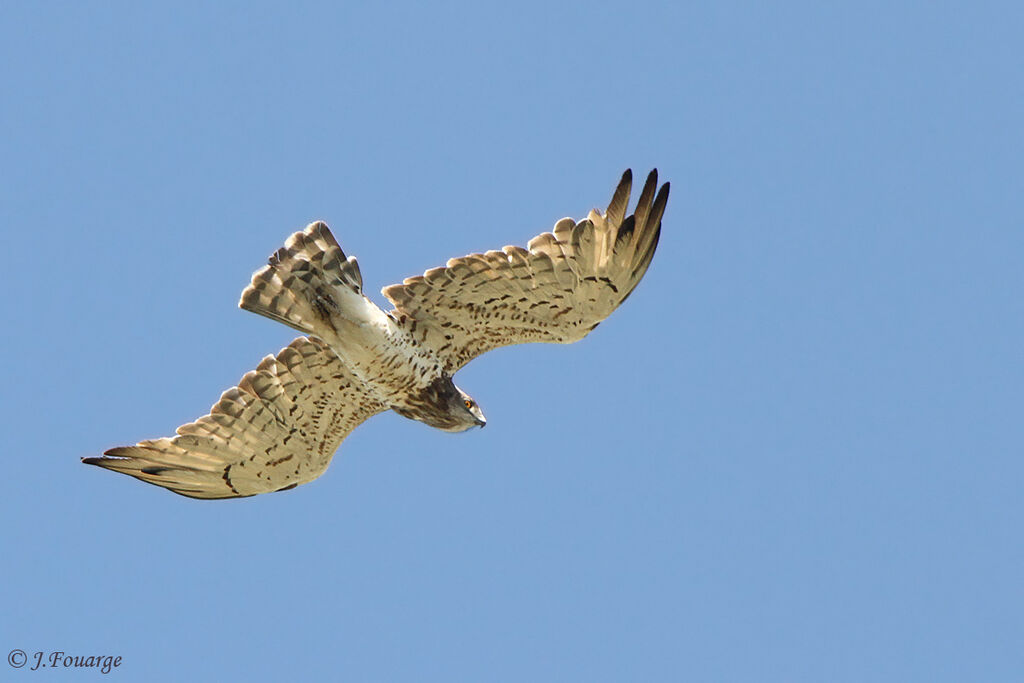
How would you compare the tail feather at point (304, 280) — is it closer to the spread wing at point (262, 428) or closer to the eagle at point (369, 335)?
the eagle at point (369, 335)

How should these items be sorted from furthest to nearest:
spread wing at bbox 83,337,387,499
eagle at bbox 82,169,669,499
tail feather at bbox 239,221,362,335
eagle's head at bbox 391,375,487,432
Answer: spread wing at bbox 83,337,387,499
eagle's head at bbox 391,375,487,432
eagle at bbox 82,169,669,499
tail feather at bbox 239,221,362,335

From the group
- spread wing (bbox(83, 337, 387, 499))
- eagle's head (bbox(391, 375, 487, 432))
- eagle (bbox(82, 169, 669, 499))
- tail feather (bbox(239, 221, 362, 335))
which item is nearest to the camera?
tail feather (bbox(239, 221, 362, 335))

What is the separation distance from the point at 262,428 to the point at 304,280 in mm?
1723

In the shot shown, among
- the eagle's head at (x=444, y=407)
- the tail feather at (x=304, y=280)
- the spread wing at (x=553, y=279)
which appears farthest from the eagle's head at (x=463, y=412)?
the tail feather at (x=304, y=280)

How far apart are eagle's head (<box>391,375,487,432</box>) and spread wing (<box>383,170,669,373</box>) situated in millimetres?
535

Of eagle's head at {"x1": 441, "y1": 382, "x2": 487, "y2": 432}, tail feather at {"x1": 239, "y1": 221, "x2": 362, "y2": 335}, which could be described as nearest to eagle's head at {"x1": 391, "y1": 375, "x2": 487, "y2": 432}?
eagle's head at {"x1": 441, "y1": 382, "x2": 487, "y2": 432}

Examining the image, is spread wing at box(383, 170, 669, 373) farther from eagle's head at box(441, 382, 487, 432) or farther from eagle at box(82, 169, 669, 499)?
eagle's head at box(441, 382, 487, 432)

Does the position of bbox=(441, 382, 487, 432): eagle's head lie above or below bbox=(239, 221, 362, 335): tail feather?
below

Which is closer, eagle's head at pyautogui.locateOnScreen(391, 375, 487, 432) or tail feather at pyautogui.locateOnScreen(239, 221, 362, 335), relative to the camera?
tail feather at pyautogui.locateOnScreen(239, 221, 362, 335)

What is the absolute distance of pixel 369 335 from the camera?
11.2 m

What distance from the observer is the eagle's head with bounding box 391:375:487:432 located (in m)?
11.7

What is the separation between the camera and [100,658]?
12312 mm

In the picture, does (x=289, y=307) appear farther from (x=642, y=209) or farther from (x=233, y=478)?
(x=642, y=209)

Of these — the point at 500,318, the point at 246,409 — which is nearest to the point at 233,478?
the point at 246,409
